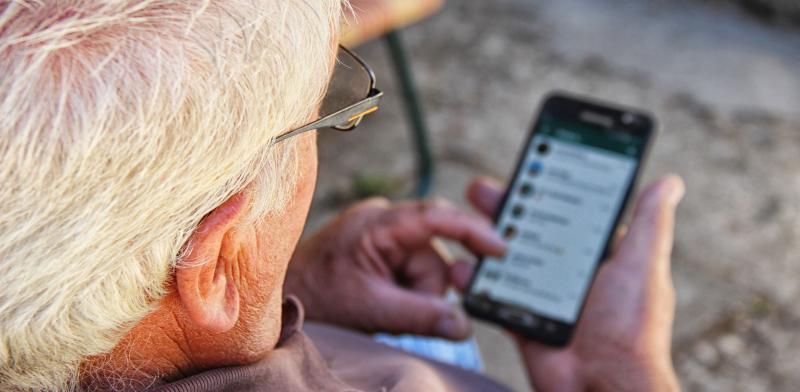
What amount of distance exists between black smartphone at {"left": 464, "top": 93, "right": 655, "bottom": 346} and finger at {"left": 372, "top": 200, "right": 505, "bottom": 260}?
0.05 meters

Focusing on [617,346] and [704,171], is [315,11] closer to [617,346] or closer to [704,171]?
[617,346]

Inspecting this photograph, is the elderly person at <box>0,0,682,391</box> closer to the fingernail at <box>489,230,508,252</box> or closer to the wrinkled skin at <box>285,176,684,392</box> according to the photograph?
the wrinkled skin at <box>285,176,684,392</box>

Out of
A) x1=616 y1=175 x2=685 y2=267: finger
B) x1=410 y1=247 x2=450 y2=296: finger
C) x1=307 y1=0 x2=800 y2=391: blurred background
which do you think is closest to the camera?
x1=616 y1=175 x2=685 y2=267: finger

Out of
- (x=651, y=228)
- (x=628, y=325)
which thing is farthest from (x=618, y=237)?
(x=628, y=325)

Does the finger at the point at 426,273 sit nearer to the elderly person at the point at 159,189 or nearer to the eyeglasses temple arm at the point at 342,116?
the elderly person at the point at 159,189

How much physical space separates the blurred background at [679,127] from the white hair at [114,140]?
172 centimetres

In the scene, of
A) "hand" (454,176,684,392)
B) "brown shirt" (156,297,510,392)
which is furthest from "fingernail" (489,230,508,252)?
"brown shirt" (156,297,510,392)

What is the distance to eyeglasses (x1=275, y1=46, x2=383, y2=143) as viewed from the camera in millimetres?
784

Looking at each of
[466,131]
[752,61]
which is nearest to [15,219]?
Answer: [466,131]

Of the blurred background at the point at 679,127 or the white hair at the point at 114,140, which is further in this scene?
the blurred background at the point at 679,127

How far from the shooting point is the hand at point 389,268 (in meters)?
1.39

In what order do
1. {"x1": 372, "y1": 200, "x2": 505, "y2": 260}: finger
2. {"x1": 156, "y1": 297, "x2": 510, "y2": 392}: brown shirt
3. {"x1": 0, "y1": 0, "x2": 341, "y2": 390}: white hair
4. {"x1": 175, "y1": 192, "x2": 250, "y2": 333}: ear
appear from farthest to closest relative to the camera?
{"x1": 372, "y1": 200, "x2": 505, "y2": 260}: finger < {"x1": 156, "y1": 297, "x2": 510, "y2": 392}: brown shirt < {"x1": 175, "y1": 192, "x2": 250, "y2": 333}: ear < {"x1": 0, "y1": 0, "x2": 341, "y2": 390}: white hair

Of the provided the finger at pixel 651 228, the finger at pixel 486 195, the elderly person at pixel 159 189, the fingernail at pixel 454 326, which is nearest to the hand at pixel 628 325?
the finger at pixel 651 228

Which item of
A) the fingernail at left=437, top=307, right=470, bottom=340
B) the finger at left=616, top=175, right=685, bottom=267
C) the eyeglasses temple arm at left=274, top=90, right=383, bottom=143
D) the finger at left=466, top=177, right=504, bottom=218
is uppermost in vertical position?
the eyeglasses temple arm at left=274, top=90, right=383, bottom=143
